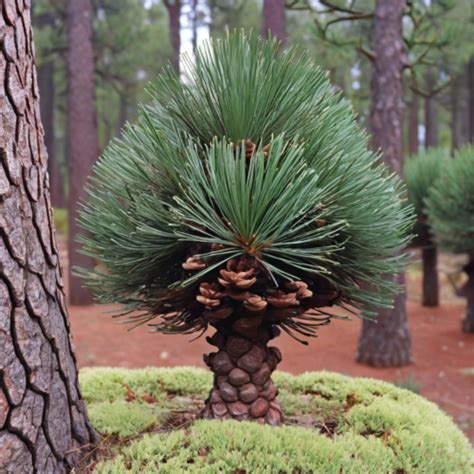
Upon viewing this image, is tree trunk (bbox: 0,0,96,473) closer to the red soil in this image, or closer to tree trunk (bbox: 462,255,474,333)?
the red soil

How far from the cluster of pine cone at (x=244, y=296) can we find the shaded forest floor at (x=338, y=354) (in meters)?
4.14

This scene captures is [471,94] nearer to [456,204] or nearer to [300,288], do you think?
[456,204]

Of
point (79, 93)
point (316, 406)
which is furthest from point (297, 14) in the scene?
point (316, 406)

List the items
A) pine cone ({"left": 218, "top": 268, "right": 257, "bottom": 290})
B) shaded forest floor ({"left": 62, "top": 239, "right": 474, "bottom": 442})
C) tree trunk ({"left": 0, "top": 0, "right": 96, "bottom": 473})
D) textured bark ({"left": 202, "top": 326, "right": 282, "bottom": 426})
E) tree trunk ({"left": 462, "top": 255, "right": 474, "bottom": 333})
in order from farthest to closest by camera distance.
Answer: tree trunk ({"left": 462, "top": 255, "right": 474, "bottom": 333})
shaded forest floor ({"left": 62, "top": 239, "right": 474, "bottom": 442})
textured bark ({"left": 202, "top": 326, "right": 282, "bottom": 426})
pine cone ({"left": 218, "top": 268, "right": 257, "bottom": 290})
tree trunk ({"left": 0, "top": 0, "right": 96, "bottom": 473})

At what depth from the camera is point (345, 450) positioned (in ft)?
5.69

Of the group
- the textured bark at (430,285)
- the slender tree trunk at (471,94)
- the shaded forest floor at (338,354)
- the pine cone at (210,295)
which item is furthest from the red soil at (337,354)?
the slender tree trunk at (471,94)

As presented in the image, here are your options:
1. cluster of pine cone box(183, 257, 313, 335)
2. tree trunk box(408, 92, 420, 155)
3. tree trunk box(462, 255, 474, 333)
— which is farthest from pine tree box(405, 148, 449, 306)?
tree trunk box(408, 92, 420, 155)

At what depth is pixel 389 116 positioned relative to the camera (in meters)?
6.78

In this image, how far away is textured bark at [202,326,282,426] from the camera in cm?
197

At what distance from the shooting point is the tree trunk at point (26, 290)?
1.52m

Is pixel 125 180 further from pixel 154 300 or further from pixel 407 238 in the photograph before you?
pixel 407 238

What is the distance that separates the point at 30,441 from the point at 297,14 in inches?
861

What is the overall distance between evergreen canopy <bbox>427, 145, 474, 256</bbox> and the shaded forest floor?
150cm

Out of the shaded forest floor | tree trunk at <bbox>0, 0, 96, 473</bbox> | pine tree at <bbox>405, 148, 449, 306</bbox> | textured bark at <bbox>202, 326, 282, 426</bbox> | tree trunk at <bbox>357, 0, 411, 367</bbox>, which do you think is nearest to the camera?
tree trunk at <bbox>0, 0, 96, 473</bbox>
